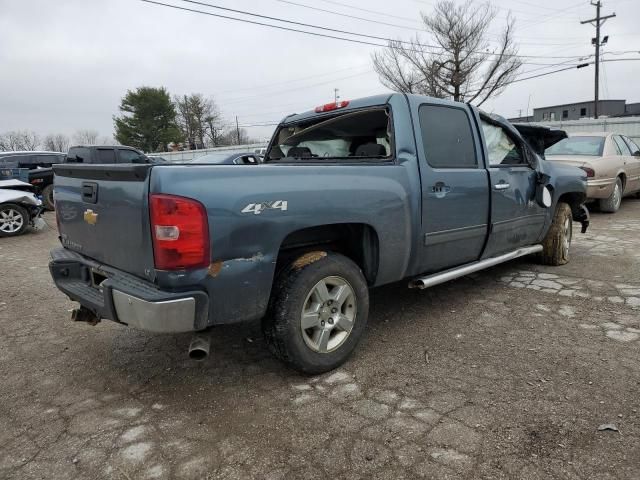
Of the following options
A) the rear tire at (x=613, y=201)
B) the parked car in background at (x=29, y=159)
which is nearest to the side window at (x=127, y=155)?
the parked car in background at (x=29, y=159)

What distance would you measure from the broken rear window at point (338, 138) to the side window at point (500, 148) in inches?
40.6

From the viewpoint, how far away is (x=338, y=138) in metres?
4.16

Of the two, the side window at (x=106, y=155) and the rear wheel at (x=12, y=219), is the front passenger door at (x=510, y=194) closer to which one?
the side window at (x=106, y=155)

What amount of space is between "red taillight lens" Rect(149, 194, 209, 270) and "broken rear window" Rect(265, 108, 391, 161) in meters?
1.67

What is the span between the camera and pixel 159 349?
11.4ft

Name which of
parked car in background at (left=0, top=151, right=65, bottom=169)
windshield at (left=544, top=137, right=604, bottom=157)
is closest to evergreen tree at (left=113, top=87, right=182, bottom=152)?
parked car in background at (left=0, top=151, right=65, bottom=169)

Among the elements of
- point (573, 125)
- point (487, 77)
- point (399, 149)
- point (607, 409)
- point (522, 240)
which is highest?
point (487, 77)

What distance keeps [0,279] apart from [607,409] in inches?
250

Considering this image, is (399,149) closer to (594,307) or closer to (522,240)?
(522,240)

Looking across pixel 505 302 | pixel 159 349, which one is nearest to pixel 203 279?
pixel 159 349

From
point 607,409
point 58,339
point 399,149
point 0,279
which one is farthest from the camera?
point 0,279

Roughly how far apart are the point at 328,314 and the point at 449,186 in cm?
142

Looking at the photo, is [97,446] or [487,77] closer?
[97,446]

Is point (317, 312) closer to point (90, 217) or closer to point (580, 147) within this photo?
point (90, 217)
